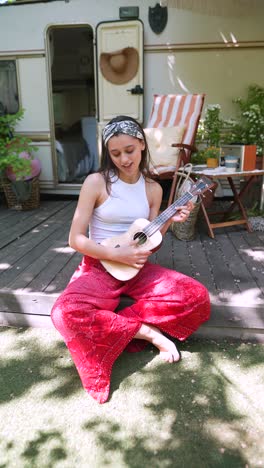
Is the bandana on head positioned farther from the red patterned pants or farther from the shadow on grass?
the shadow on grass

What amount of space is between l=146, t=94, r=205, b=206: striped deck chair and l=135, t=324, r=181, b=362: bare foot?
2.01 meters

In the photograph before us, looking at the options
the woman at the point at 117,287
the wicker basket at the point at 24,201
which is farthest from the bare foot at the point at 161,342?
the wicker basket at the point at 24,201

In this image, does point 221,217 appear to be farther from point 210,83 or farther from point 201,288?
point 201,288

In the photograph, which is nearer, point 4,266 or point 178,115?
point 4,266

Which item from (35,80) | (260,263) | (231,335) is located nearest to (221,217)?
(260,263)

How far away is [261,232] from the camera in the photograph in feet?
10.8

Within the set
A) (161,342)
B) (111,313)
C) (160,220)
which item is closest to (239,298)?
(161,342)

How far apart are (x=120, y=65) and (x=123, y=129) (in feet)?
9.76

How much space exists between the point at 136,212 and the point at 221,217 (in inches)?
82.5

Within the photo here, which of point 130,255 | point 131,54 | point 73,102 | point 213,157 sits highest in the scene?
point 131,54

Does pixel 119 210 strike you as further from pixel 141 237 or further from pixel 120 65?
pixel 120 65

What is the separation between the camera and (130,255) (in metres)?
1.73

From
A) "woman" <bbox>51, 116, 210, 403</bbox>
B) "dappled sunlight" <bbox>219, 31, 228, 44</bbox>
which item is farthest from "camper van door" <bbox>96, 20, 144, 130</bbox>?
"woman" <bbox>51, 116, 210, 403</bbox>

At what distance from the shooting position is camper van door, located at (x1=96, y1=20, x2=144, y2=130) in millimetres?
4188
